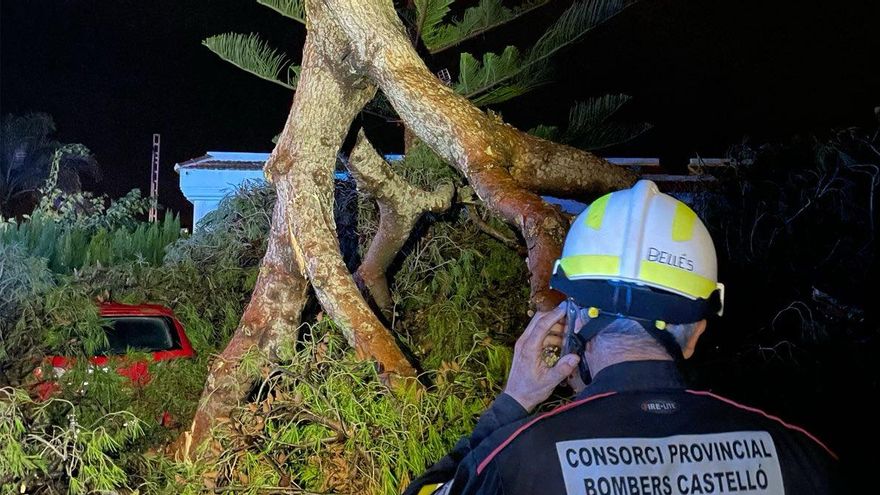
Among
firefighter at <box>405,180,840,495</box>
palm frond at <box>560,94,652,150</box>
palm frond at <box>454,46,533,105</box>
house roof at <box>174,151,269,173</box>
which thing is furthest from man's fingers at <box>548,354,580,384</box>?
house roof at <box>174,151,269,173</box>

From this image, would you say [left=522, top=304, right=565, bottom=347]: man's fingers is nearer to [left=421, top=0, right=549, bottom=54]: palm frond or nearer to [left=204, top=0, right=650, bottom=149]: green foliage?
[left=204, top=0, right=650, bottom=149]: green foliage

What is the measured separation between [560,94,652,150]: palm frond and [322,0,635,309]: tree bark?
3147 millimetres

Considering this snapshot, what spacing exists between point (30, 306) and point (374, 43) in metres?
2.78

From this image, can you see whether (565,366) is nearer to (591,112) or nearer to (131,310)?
(131,310)

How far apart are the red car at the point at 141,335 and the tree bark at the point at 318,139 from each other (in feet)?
5.40

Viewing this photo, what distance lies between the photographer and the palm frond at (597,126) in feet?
26.8

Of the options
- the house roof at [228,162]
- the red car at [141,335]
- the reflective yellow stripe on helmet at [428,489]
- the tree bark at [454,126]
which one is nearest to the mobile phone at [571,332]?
the reflective yellow stripe on helmet at [428,489]

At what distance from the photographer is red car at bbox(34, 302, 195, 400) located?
226 inches

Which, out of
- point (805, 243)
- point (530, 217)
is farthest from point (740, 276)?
point (530, 217)

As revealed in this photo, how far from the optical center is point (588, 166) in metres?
5.18

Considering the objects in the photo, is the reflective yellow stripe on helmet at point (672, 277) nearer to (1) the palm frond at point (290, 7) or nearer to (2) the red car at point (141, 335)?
(2) the red car at point (141, 335)

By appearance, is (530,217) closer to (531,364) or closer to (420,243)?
(531,364)

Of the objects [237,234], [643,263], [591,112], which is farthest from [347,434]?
[591,112]

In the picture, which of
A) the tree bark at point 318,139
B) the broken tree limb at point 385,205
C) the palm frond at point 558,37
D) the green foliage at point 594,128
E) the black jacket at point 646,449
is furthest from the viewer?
the green foliage at point 594,128
